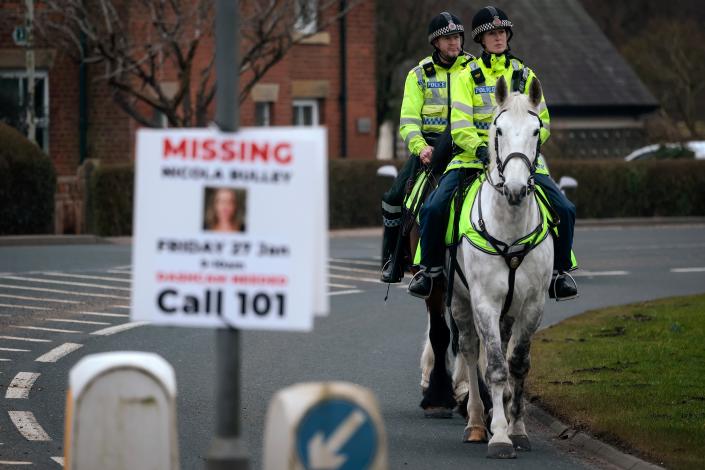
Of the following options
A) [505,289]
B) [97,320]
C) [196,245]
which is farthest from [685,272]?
[196,245]

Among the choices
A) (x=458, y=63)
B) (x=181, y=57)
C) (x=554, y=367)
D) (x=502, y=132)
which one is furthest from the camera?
(x=181, y=57)

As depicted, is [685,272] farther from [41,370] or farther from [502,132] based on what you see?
[502,132]

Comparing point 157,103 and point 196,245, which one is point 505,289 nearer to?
point 196,245

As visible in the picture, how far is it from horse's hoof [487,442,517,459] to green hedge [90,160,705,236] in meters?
23.3

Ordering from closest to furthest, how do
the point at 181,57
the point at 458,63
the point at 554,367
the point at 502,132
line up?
1. the point at 502,132
2. the point at 458,63
3. the point at 554,367
4. the point at 181,57

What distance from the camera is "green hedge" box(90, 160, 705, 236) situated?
1335 inches

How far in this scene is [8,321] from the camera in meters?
17.5

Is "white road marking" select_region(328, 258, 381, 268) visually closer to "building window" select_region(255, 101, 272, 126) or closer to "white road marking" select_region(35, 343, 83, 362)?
"white road marking" select_region(35, 343, 83, 362)

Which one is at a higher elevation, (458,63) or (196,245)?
(458,63)

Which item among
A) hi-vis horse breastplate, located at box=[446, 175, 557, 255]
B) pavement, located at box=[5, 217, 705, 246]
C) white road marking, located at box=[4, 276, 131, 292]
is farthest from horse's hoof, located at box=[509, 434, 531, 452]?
pavement, located at box=[5, 217, 705, 246]

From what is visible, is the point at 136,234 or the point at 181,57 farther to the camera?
the point at 181,57

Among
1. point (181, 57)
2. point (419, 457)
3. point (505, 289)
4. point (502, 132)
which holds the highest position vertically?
point (181, 57)

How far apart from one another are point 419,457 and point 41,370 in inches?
193

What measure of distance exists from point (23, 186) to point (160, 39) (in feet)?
14.3
